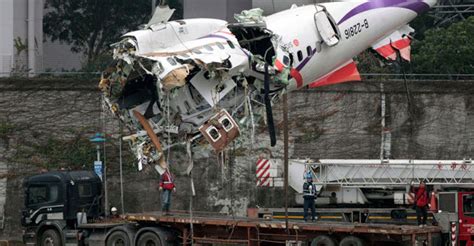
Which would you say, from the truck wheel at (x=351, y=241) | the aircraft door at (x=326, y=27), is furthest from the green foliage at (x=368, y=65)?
the truck wheel at (x=351, y=241)

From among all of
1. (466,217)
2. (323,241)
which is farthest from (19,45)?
(466,217)

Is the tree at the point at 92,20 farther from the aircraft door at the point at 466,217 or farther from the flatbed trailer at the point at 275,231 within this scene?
the aircraft door at the point at 466,217

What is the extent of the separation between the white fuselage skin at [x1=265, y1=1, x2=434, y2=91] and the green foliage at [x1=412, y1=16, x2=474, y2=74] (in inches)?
623

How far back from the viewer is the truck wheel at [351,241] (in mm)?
25875

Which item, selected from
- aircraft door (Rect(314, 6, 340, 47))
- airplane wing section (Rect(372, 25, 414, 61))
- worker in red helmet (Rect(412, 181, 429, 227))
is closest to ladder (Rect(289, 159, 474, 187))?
worker in red helmet (Rect(412, 181, 429, 227))

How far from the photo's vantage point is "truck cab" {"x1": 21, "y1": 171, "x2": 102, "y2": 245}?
30.8m

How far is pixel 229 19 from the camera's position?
45562mm

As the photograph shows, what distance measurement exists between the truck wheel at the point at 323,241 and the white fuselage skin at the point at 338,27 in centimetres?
381

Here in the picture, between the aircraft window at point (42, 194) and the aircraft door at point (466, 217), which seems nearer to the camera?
the aircraft door at point (466, 217)

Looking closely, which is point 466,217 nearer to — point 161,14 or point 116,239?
point 116,239

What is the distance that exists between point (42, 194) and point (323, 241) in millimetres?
9238

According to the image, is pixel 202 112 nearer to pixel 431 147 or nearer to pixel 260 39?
pixel 260 39

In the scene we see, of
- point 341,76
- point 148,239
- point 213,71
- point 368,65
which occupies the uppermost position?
point 368,65

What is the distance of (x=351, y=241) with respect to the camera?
2595cm
